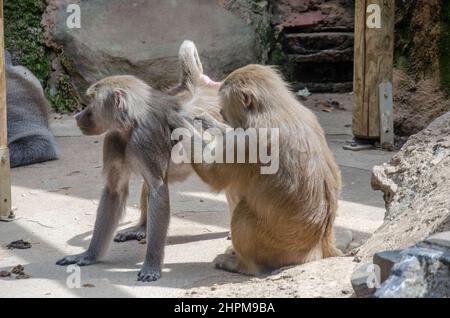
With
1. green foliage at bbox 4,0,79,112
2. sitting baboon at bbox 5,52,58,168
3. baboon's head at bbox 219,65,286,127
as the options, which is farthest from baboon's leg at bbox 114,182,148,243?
green foliage at bbox 4,0,79,112

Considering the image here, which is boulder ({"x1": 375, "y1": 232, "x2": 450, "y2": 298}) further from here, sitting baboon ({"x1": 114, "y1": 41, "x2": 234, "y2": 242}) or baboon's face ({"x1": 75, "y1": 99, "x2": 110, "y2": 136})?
baboon's face ({"x1": 75, "y1": 99, "x2": 110, "y2": 136})

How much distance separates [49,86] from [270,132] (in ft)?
23.1

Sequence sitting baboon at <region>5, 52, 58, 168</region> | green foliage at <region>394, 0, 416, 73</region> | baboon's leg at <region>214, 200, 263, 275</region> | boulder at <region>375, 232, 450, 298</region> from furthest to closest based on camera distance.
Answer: green foliage at <region>394, 0, 416, 73</region>, sitting baboon at <region>5, 52, 58, 168</region>, baboon's leg at <region>214, 200, 263, 275</region>, boulder at <region>375, 232, 450, 298</region>

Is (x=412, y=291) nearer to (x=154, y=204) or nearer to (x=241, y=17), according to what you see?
(x=154, y=204)

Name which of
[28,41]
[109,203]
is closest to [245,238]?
[109,203]

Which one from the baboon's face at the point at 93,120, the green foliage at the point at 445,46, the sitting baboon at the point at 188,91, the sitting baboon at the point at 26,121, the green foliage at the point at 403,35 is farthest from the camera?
the green foliage at the point at 403,35

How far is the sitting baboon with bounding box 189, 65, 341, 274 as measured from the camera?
5.68 metres

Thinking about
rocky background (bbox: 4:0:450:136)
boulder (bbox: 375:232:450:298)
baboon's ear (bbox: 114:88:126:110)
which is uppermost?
rocky background (bbox: 4:0:450:136)

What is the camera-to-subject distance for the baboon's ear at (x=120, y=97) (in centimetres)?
596

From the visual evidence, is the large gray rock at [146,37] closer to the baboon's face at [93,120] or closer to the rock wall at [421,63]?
the rock wall at [421,63]

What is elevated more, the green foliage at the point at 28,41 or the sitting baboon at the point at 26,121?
the green foliage at the point at 28,41

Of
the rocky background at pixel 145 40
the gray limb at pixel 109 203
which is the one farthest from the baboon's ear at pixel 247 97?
the rocky background at pixel 145 40

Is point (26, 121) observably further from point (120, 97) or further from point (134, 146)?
point (134, 146)

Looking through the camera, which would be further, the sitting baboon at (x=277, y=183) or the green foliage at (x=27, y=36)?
the green foliage at (x=27, y=36)
